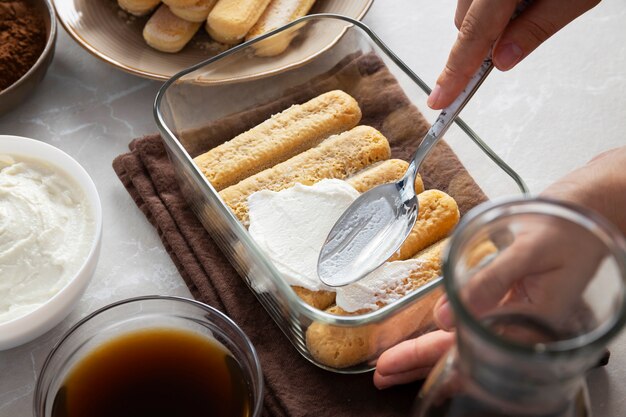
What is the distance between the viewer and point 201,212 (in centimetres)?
107

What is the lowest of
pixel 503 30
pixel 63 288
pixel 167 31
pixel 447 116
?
pixel 63 288

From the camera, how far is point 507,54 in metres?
0.97

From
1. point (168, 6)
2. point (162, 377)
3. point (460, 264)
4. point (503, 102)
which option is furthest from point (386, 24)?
point (460, 264)

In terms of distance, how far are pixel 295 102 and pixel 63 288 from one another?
1.47 feet

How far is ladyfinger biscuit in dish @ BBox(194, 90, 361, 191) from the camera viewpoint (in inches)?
42.1

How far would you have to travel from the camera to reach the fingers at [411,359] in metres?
0.87

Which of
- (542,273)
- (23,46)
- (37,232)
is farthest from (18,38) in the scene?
(542,273)

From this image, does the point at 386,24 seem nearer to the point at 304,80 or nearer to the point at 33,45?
the point at 304,80

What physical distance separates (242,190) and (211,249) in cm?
10

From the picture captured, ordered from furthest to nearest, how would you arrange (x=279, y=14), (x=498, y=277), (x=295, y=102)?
(x=279, y=14) → (x=295, y=102) → (x=498, y=277)

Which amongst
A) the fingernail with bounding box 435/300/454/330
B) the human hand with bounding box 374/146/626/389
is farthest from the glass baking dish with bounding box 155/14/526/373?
the human hand with bounding box 374/146/626/389

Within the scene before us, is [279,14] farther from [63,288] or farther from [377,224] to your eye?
[63,288]

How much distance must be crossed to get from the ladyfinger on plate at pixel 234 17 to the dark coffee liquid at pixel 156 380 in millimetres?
550

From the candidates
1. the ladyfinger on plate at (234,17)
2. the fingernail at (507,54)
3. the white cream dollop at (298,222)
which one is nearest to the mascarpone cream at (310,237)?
the white cream dollop at (298,222)
